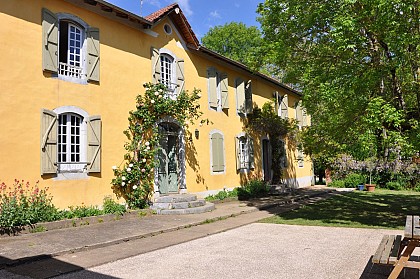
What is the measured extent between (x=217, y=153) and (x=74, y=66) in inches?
264

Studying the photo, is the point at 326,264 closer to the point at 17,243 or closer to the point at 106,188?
the point at 17,243

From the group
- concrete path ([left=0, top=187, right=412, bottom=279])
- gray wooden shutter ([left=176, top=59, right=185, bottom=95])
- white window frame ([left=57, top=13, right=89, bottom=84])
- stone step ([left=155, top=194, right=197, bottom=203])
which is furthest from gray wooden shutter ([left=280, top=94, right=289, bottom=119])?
white window frame ([left=57, top=13, right=89, bottom=84])

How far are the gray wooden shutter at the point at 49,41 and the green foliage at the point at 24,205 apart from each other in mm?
2978

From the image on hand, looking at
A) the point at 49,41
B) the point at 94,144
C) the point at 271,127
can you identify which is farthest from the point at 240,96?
the point at 49,41

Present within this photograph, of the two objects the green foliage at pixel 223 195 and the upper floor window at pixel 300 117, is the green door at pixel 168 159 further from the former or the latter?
the upper floor window at pixel 300 117

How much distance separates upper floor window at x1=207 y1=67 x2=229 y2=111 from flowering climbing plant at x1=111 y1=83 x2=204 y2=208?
2319 mm

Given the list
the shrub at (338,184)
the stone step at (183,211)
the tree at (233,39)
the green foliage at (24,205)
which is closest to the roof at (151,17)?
the green foliage at (24,205)

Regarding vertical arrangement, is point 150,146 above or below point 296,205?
above

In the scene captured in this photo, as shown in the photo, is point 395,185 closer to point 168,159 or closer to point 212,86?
point 212,86

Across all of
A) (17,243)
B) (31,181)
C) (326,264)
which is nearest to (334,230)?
(326,264)

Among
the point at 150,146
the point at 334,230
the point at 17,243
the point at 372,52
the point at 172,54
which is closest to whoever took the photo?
the point at 17,243

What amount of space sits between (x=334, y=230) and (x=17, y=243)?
22.2 ft

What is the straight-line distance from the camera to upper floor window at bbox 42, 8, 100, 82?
847cm

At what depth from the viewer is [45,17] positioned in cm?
845
